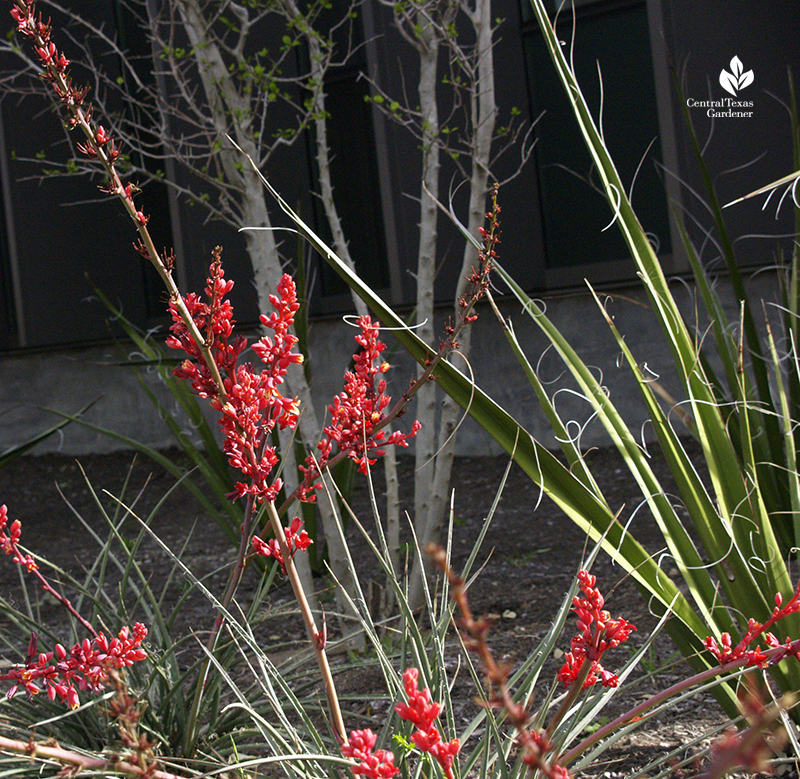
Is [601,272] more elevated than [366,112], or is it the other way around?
[366,112]

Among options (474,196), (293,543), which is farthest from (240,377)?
(474,196)

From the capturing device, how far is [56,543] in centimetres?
481

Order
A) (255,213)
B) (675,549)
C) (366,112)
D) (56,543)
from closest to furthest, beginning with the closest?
1. (675,549)
2. (255,213)
3. (56,543)
4. (366,112)

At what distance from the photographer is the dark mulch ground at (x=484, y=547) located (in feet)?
6.49

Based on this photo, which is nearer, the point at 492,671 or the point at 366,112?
the point at 492,671

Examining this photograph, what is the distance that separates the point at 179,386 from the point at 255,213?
0.95 m

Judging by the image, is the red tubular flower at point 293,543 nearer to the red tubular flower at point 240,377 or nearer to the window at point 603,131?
the red tubular flower at point 240,377

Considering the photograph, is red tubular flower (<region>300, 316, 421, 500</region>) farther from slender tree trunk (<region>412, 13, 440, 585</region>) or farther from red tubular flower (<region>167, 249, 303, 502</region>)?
slender tree trunk (<region>412, 13, 440, 585</region>)

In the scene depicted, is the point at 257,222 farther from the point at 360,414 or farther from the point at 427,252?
the point at 360,414

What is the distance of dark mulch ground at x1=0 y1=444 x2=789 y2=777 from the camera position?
1.98 metres

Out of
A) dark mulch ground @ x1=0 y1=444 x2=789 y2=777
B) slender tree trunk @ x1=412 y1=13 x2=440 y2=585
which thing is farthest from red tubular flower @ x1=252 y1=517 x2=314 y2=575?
slender tree trunk @ x1=412 y1=13 x2=440 y2=585

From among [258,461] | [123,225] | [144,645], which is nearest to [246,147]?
[144,645]

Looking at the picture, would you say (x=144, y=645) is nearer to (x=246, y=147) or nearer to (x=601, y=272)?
(x=246, y=147)

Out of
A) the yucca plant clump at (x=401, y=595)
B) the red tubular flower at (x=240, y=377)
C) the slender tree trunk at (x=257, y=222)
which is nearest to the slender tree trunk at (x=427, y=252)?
the slender tree trunk at (x=257, y=222)
